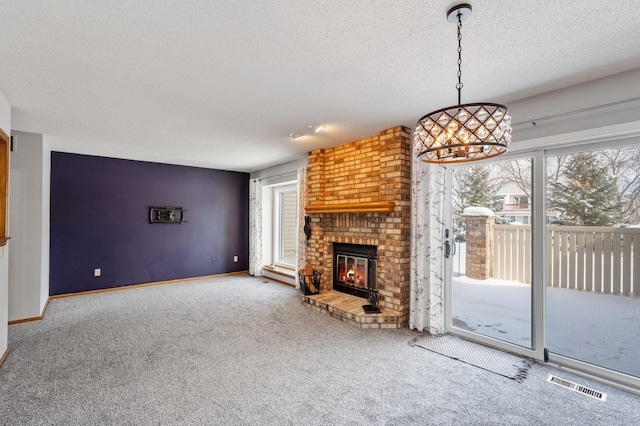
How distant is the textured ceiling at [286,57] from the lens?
5.55ft

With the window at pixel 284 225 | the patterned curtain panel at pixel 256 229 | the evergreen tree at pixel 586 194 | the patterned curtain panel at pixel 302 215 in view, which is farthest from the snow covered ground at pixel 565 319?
the patterned curtain panel at pixel 256 229

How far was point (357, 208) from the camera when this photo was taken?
407 cm

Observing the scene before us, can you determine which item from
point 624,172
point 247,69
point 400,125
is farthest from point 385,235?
point 247,69

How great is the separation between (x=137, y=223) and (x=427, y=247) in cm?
523

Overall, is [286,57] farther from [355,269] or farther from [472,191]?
[355,269]

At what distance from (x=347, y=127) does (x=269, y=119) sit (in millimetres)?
957

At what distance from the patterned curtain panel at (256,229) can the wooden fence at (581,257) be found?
4.83m

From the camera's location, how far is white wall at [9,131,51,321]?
3.88 m

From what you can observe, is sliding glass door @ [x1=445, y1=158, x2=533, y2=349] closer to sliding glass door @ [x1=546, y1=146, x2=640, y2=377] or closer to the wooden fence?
the wooden fence

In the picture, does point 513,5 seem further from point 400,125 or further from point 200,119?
point 200,119

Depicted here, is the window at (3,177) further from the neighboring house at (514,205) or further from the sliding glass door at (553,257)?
the neighboring house at (514,205)

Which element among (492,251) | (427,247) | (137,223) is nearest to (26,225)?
(137,223)

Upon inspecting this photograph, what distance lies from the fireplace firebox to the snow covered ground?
3.63 feet

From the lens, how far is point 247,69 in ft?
7.66
